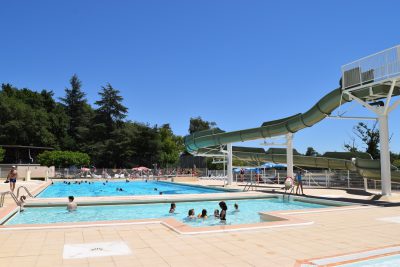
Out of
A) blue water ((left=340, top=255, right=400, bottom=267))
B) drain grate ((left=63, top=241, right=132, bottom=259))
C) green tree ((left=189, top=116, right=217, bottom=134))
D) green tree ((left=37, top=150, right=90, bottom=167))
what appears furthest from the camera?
green tree ((left=189, top=116, right=217, bottom=134))

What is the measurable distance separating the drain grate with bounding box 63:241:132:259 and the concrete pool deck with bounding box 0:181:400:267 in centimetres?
7

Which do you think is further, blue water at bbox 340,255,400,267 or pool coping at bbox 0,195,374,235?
pool coping at bbox 0,195,374,235

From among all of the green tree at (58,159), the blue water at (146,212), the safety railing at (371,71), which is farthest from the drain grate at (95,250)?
the green tree at (58,159)

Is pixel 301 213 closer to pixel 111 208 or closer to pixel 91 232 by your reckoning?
pixel 91 232

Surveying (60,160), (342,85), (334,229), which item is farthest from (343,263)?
(60,160)

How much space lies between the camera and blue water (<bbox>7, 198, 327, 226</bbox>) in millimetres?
11172

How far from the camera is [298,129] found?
20609 millimetres

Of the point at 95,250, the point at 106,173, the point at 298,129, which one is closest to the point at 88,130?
the point at 106,173

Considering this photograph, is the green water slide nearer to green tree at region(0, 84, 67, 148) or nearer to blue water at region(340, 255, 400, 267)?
blue water at region(340, 255, 400, 267)

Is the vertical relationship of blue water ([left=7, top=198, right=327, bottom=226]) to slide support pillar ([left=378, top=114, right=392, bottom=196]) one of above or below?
below

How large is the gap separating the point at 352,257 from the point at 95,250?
12.3ft

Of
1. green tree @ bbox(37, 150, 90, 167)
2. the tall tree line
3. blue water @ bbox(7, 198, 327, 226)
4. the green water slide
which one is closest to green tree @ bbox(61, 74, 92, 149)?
the tall tree line

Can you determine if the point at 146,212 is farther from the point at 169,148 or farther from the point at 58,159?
the point at 169,148

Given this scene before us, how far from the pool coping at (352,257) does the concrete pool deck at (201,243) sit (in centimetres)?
14
